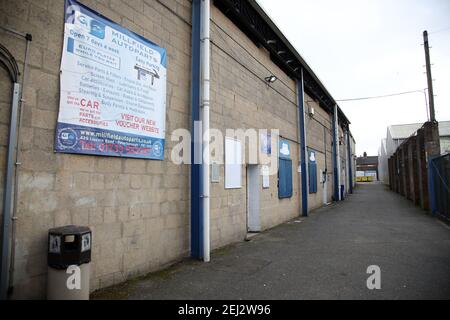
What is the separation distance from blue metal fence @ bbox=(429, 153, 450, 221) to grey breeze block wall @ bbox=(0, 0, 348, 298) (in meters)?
7.89

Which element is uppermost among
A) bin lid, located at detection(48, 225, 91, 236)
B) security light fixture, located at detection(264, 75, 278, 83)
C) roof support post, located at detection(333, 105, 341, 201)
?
security light fixture, located at detection(264, 75, 278, 83)

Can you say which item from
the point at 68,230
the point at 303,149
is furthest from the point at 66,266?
the point at 303,149

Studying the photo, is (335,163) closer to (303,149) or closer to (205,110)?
(303,149)

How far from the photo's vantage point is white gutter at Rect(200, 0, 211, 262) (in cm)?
582

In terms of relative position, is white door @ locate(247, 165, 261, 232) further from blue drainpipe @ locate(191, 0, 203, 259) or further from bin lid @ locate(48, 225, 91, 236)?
bin lid @ locate(48, 225, 91, 236)

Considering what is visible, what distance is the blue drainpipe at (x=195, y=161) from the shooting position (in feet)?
19.3

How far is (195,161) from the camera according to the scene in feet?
19.7

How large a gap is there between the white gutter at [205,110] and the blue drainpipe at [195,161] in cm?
9

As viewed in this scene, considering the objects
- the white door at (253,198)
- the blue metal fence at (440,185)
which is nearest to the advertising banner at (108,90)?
the white door at (253,198)

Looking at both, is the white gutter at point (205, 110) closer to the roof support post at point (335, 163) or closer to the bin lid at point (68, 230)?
the bin lid at point (68, 230)

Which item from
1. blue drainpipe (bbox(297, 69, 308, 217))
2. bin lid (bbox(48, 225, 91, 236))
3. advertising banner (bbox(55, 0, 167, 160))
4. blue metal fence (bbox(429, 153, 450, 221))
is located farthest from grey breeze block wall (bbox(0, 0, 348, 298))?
blue metal fence (bbox(429, 153, 450, 221))

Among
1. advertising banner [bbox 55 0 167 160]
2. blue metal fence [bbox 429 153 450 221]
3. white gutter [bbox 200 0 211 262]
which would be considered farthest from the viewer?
blue metal fence [bbox 429 153 450 221]

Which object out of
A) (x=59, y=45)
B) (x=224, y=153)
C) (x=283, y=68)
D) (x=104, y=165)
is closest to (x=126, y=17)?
(x=59, y=45)

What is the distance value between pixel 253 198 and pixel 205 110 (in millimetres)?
4028
